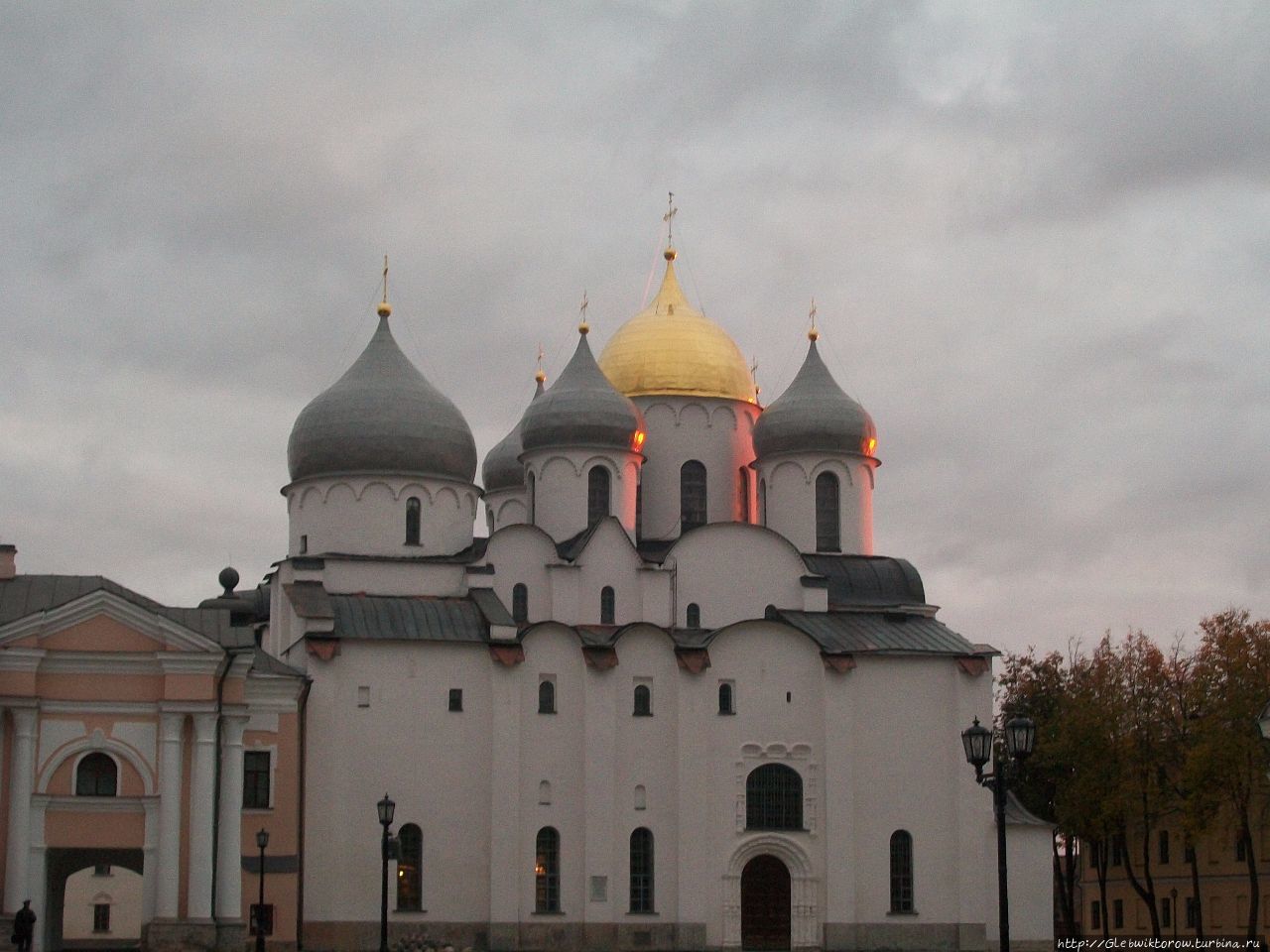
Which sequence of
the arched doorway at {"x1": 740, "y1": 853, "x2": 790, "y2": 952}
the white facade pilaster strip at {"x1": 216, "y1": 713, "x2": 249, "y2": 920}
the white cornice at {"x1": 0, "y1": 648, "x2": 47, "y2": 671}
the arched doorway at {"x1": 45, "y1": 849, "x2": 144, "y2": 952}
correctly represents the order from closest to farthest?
1. the white cornice at {"x1": 0, "y1": 648, "x2": 47, "y2": 671}
2. the white facade pilaster strip at {"x1": 216, "y1": 713, "x2": 249, "y2": 920}
3. the arched doorway at {"x1": 45, "y1": 849, "x2": 144, "y2": 952}
4. the arched doorway at {"x1": 740, "y1": 853, "x2": 790, "y2": 952}

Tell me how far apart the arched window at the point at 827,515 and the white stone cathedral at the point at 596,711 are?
0.97 meters

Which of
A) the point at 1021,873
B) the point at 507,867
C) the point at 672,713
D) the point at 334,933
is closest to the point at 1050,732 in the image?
the point at 1021,873

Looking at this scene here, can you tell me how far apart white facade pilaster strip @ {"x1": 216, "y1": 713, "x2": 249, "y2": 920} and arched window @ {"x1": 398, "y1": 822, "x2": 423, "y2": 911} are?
4.83m

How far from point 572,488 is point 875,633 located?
842cm

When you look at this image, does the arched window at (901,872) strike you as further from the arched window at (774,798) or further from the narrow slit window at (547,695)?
the narrow slit window at (547,695)

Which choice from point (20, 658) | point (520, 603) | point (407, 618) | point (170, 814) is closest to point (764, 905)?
point (520, 603)

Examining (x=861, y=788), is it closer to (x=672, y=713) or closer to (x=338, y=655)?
(x=672, y=713)

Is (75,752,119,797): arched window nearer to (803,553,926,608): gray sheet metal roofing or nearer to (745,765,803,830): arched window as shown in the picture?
(745,765,803,830): arched window

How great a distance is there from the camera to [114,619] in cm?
3931

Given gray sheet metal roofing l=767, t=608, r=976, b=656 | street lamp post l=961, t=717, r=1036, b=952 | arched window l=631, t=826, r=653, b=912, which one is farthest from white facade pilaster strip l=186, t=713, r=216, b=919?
street lamp post l=961, t=717, r=1036, b=952

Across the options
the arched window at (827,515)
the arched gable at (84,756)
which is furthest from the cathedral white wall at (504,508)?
the arched gable at (84,756)

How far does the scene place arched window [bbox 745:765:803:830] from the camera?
152 ft

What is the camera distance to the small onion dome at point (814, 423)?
5247 cm

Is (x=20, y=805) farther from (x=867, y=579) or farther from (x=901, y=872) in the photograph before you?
(x=867, y=579)
